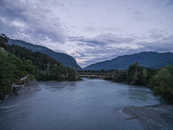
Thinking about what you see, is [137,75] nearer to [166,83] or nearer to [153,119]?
[166,83]

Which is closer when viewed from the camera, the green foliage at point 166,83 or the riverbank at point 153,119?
the riverbank at point 153,119

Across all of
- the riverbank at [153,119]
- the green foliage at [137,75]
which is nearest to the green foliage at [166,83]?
the riverbank at [153,119]

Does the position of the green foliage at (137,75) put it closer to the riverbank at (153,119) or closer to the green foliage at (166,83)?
the green foliage at (166,83)

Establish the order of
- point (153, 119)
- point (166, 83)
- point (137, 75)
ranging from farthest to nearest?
1. point (137, 75)
2. point (166, 83)
3. point (153, 119)

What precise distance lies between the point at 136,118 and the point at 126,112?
192cm

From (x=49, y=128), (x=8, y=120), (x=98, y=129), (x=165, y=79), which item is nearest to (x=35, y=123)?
(x=49, y=128)

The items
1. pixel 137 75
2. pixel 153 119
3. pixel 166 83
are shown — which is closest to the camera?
pixel 153 119

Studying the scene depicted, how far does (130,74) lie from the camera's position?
53.3m

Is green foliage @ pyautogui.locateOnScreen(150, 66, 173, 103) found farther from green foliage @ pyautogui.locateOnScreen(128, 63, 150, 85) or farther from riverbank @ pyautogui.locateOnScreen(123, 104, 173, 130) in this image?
green foliage @ pyautogui.locateOnScreen(128, 63, 150, 85)

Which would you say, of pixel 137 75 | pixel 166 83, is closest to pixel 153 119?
pixel 166 83

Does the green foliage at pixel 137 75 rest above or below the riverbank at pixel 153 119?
above

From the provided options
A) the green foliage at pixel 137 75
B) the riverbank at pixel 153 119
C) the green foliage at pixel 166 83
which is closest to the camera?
the riverbank at pixel 153 119

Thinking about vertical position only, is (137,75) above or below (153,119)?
above

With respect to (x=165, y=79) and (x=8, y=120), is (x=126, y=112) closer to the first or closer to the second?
(x=165, y=79)
